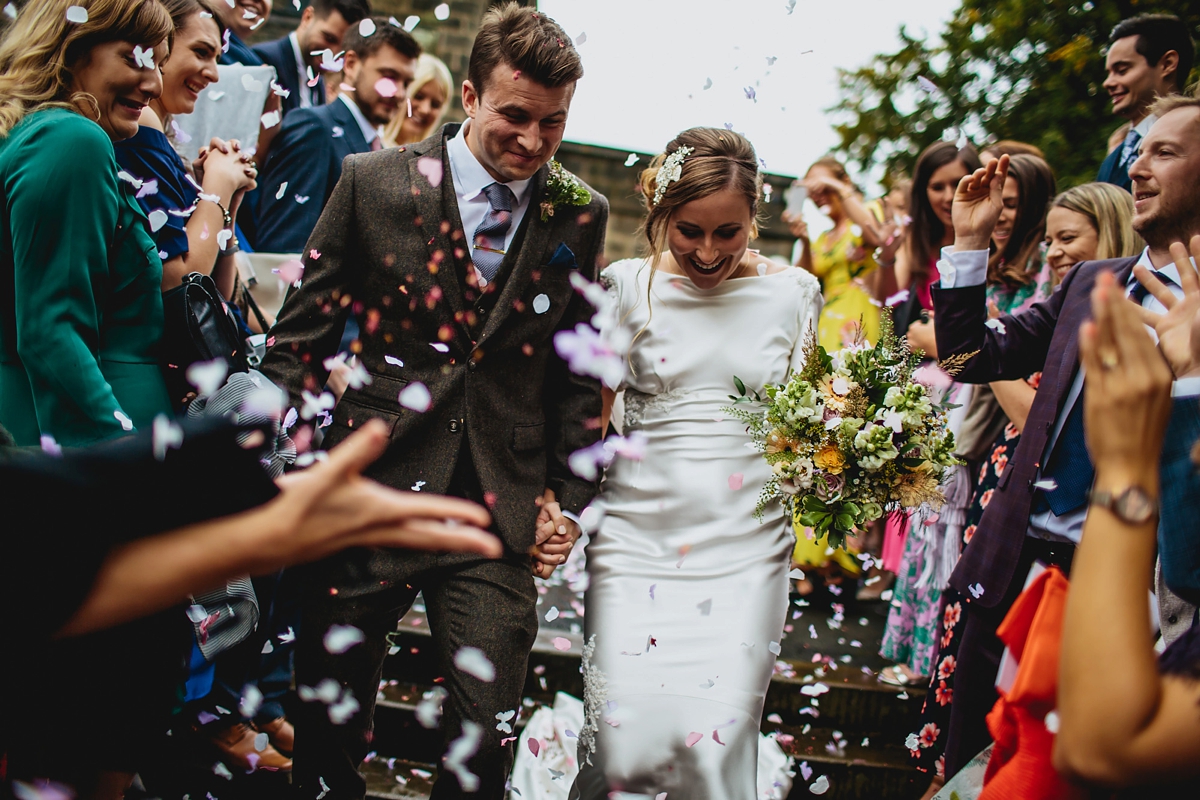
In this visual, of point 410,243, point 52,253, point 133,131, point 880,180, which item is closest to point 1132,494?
point 410,243

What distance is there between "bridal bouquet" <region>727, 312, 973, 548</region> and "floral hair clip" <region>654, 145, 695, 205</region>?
2.90 feet

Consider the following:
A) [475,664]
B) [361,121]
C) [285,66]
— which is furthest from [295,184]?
[475,664]

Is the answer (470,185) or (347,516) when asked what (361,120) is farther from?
(347,516)

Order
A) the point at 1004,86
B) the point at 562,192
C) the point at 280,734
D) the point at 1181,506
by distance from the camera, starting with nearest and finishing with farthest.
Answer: the point at 1181,506 → the point at 562,192 → the point at 280,734 → the point at 1004,86

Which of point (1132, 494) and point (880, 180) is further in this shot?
point (880, 180)

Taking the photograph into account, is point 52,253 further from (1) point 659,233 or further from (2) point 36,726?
(1) point 659,233

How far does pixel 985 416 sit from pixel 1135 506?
3.17 meters

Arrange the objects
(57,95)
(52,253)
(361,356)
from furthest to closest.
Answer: (361,356) < (57,95) < (52,253)

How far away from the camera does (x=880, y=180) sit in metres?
17.0

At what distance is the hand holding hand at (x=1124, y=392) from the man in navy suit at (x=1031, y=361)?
1.57 meters

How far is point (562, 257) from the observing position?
3.03 meters

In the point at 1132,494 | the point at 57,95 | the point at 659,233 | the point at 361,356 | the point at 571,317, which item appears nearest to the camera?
the point at 1132,494

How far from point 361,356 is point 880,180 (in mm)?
15996

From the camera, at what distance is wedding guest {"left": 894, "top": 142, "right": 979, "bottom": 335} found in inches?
194
